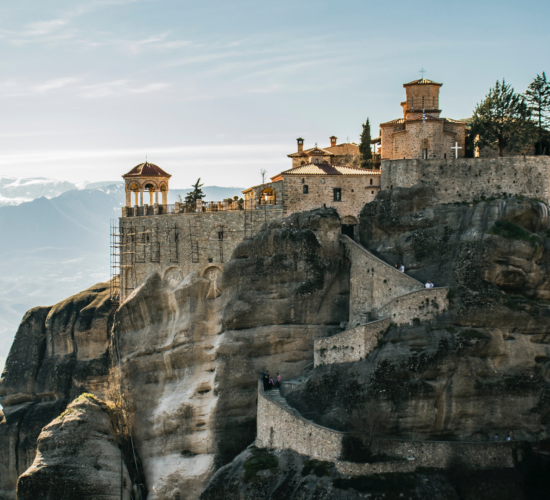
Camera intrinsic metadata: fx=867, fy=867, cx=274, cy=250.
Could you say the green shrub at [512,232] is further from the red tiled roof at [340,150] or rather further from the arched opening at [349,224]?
the red tiled roof at [340,150]

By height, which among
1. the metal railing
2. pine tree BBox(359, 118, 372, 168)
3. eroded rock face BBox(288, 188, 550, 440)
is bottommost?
eroded rock face BBox(288, 188, 550, 440)

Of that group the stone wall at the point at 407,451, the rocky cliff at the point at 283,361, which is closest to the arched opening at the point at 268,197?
the rocky cliff at the point at 283,361

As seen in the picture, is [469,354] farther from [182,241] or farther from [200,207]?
Result: [182,241]

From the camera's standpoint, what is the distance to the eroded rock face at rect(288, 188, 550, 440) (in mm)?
52281

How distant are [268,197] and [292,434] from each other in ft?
68.7

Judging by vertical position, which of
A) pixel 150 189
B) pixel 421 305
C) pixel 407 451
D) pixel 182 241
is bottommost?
pixel 407 451

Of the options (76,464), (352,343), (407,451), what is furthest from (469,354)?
(76,464)

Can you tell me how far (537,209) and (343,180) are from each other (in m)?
→ 14.7

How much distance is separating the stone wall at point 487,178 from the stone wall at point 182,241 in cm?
1242

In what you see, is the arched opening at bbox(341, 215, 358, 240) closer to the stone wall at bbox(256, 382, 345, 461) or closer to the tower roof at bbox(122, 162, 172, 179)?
the stone wall at bbox(256, 382, 345, 461)

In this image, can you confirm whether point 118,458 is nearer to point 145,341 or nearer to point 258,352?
point 145,341

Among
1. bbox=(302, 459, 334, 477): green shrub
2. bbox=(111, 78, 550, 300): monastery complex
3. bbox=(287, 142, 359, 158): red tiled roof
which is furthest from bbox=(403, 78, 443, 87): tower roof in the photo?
bbox=(302, 459, 334, 477): green shrub

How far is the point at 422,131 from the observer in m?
65.2

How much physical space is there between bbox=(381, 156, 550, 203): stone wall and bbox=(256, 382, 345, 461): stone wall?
739 inches
